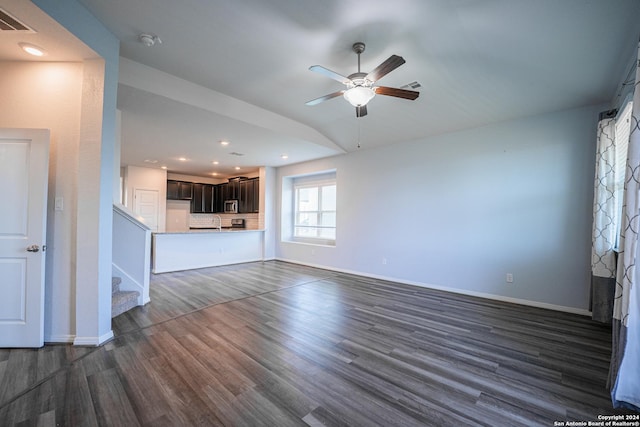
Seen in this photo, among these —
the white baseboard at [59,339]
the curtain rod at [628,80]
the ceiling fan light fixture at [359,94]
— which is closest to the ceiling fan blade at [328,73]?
the ceiling fan light fixture at [359,94]

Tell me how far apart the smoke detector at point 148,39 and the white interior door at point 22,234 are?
1195 mm

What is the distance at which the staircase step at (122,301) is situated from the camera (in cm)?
300

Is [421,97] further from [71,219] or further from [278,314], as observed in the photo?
[71,219]

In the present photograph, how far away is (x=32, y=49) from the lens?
218 centimetres

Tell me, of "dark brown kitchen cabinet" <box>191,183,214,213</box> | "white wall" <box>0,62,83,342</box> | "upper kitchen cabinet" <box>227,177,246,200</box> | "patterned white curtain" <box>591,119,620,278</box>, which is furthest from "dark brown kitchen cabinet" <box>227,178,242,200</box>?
"patterned white curtain" <box>591,119,620,278</box>

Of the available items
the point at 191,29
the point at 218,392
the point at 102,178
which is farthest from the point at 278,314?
the point at 191,29

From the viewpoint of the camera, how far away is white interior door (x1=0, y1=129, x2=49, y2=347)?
7.42ft

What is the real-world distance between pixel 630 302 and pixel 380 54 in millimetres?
2702

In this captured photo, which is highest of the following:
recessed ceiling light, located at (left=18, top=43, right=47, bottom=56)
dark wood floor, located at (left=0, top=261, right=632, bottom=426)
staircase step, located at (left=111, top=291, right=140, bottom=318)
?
recessed ceiling light, located at (left=18, top=43, right=47, bottom=56)

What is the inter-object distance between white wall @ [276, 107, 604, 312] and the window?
38.3 inches

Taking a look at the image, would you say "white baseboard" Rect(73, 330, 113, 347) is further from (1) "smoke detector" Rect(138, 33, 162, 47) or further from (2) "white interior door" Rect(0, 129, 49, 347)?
(1) "smoke detector" Rect(138, 33, 162, 47)

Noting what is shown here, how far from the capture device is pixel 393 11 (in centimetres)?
207

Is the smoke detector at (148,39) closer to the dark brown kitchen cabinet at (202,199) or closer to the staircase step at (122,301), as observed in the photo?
the staircase step at (122,301)

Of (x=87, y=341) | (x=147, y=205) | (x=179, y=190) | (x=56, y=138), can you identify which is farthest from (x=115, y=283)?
(x=179, y=190)
